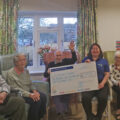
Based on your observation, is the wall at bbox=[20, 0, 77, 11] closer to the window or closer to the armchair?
the window

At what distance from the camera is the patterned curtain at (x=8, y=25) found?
130 inches

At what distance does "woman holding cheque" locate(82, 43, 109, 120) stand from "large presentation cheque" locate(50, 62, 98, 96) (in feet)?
0.32

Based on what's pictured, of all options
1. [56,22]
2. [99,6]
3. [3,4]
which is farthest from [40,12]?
[99,6]

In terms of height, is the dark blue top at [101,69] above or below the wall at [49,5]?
below


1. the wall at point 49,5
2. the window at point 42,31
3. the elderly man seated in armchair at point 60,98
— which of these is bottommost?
the elderly man seated in armchair at point 60,98

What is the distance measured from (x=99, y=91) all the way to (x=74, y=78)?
40cm

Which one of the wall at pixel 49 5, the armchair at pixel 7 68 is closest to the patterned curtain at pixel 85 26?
the wall at pixel 49 5

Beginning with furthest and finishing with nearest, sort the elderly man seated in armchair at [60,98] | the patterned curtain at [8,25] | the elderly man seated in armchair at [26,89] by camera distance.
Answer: the patterned curtain at [8,25]
the elderly man seated in armchair at [60,98]
the elderly man seated in armchair at [26,89]

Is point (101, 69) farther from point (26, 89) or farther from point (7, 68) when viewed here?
point (7, 68)

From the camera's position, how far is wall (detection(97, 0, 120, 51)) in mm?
3904

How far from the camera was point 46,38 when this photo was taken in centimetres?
387

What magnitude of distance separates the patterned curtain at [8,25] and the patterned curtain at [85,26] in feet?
4.41

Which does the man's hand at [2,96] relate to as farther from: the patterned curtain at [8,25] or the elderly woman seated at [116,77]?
the elderly woman seated at [116,77]

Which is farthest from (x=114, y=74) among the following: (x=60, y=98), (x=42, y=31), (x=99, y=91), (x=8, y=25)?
(x=8, y=25)
